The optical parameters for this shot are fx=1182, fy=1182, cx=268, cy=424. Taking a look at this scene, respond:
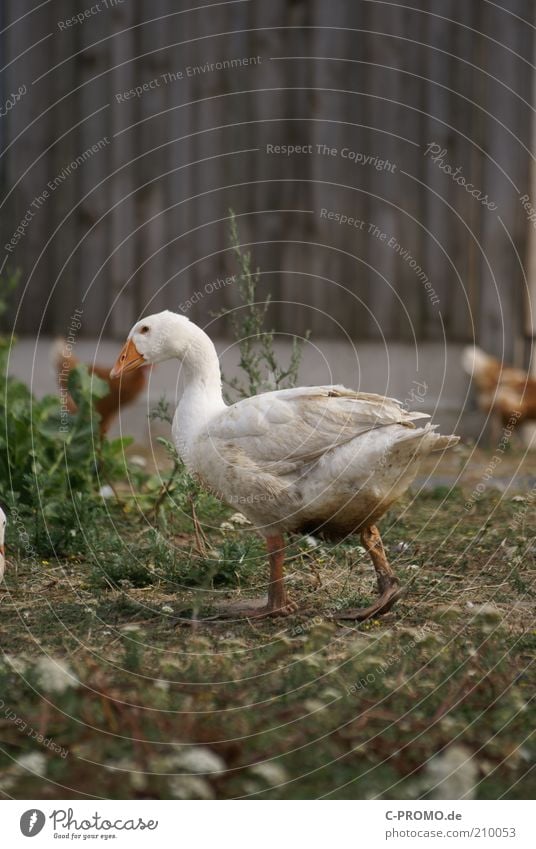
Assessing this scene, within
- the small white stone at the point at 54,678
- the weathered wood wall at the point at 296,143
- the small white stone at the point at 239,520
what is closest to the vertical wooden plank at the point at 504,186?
the weathered wood wall at the point at 296,143

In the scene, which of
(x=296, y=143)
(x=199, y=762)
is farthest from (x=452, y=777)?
(x=296, y=143)

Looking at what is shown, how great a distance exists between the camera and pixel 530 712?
321 centimetres

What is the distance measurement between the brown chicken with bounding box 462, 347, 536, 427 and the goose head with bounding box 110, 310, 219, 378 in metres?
3.52

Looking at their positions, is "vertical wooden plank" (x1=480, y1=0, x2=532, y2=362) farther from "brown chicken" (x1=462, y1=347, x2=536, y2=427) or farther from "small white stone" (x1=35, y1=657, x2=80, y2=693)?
"small white stone" (x1=35, y1=657, x2=80, y2=693)

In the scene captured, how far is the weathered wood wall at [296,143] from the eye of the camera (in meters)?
→ 7.35

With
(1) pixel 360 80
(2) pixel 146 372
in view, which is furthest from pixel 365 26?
(2) pixel 146 372

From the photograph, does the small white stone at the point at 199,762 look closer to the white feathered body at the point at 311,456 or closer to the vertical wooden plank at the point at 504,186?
the white feathered body at the point at 311,456

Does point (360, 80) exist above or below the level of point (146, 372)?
above

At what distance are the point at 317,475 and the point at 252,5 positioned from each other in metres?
4.70

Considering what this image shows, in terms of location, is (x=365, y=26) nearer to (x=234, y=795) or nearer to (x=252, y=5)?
(x=252, y=5)

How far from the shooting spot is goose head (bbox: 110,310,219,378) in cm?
398

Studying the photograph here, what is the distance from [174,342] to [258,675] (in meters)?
1.18

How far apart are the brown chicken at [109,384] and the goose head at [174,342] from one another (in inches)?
96.2

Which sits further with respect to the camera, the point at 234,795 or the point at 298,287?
the point at 298,287
